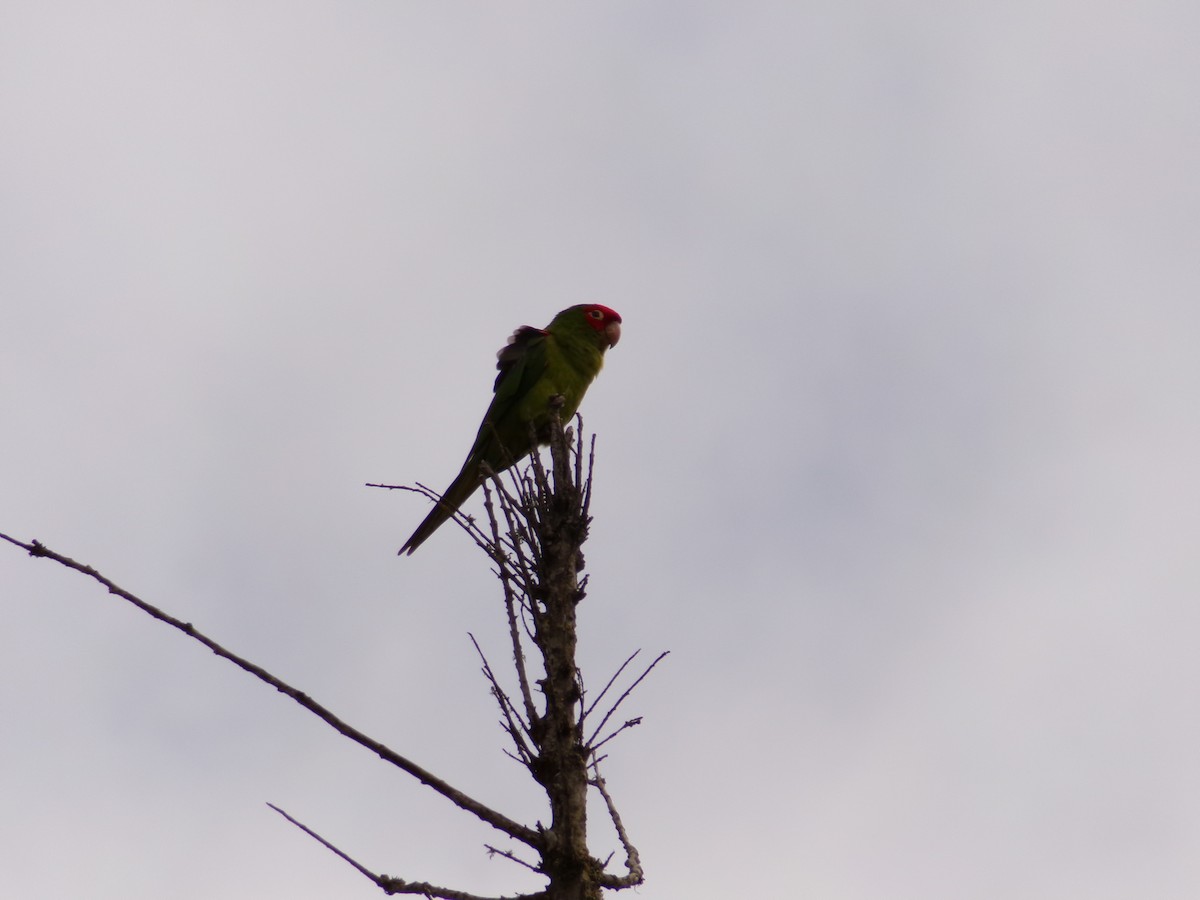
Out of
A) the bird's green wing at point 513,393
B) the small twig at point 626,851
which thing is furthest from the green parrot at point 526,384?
the small twig at point 626,851

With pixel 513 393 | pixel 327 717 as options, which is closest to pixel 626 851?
pixel 327 717

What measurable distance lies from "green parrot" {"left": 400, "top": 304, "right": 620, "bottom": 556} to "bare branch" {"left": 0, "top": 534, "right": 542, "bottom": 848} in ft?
17.3

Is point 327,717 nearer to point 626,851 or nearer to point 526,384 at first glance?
point 626,851

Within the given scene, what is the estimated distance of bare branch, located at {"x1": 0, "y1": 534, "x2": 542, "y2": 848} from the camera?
123 inches

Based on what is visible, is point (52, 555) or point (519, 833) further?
point (519, 833)

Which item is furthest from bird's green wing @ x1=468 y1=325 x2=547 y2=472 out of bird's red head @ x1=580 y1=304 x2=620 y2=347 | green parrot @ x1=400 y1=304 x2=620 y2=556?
bird's red head @ x1=580 y1=304 x2=620 y2=347

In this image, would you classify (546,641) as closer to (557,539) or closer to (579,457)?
(557,539)

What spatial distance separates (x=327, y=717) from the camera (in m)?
3.54

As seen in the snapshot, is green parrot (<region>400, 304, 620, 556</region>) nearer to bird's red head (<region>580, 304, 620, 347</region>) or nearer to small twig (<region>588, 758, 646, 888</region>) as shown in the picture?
bird's red head (<region>580, 304, 620, 347</region>)

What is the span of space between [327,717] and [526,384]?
19.4 feet

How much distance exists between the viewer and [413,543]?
28.7ft

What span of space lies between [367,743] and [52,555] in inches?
45.1

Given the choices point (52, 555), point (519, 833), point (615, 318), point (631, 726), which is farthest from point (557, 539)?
point (615, 318)

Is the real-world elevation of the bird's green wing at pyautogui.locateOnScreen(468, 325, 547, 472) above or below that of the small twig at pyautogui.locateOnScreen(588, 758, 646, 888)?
above
